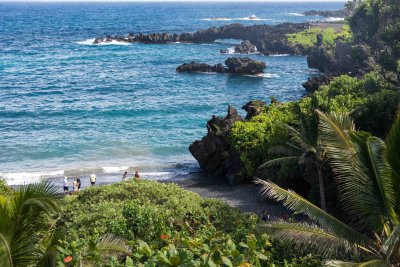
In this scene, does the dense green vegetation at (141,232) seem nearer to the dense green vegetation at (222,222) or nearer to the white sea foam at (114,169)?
the dense green vegetation at (222,222)

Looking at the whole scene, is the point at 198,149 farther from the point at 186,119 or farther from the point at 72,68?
the point at 72,68

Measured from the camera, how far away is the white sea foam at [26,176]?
Answer: 33000 mm

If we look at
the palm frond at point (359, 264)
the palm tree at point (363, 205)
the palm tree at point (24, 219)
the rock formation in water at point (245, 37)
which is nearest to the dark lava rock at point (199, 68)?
the rock formation in water at point (245, 37)

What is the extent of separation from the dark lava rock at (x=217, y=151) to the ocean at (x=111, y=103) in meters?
1.72

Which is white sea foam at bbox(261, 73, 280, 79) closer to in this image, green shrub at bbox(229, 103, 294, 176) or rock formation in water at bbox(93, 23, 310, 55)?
rock formation in water at bbox(93, 23, 310, 55)

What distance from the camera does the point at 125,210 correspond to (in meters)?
13.5

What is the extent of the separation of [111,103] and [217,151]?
23.1 m

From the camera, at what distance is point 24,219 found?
764 cm

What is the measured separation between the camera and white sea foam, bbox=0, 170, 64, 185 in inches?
1299

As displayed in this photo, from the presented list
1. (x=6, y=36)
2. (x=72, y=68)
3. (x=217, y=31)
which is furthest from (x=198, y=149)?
(x=6, y=36)

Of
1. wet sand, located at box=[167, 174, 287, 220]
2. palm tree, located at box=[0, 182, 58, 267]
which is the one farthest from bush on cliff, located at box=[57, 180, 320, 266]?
wet sand, located at box=[167, 174, 287, 220]

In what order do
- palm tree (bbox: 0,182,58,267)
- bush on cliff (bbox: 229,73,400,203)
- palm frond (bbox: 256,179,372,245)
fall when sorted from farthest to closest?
bush on cliff (bbox: 229,73,400,203) → palm frond (bbox: 256,179,372,245) → palm tree (bbox: 0,182,58,267)

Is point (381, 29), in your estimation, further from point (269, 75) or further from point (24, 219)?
point (24, 219)

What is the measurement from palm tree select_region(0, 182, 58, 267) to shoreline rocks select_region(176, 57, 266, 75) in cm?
6367
